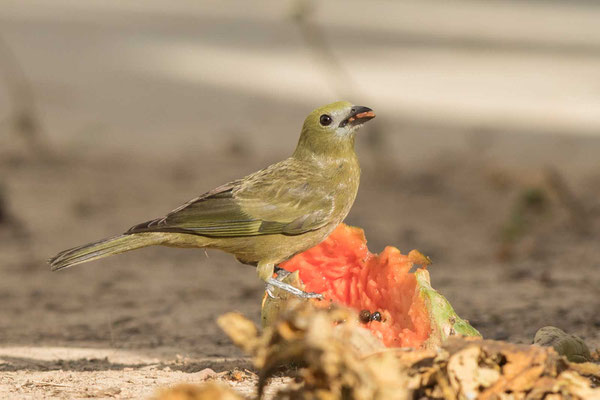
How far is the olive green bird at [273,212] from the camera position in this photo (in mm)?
4129

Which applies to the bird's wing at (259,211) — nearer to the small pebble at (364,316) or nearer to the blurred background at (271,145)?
the small pebble at (364,316)

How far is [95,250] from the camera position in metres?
4.12

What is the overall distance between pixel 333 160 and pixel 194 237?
676 millimetres

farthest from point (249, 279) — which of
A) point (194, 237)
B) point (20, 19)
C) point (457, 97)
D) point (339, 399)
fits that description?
point (20, 19)

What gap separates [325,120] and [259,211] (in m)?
0.49

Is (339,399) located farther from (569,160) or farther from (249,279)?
(569,160)

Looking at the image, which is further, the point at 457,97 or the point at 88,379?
the point at 457,97

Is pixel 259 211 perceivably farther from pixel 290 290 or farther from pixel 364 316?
pixel 364 316

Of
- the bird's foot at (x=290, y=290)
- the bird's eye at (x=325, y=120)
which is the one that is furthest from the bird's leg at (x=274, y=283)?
the bird's eye at (x=325, y=120)

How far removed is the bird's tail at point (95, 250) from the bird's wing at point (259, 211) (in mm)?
71

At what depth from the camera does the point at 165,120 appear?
11.5 metres

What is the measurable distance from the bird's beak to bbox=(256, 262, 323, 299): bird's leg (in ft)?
2.26

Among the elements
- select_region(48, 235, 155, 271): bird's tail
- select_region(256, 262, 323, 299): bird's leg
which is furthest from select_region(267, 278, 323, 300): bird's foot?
select_region(48, 235, 155, 271): bird's tail

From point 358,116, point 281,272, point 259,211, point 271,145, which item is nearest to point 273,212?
point 259,211
